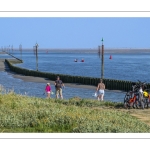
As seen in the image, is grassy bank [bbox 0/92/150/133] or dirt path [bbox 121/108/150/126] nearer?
grassy bank [bbox 0/92/150/133]

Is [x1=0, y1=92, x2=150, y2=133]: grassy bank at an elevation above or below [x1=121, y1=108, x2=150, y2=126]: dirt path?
above

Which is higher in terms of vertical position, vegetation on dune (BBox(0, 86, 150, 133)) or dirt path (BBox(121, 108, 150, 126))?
vegetation on dune (BBox(0, 86, 150, 133))

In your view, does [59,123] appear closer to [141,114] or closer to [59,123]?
[59,123]

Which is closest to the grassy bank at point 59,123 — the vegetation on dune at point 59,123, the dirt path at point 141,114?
the vegetation on dune at point 59,123

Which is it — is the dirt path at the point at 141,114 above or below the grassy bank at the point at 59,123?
below

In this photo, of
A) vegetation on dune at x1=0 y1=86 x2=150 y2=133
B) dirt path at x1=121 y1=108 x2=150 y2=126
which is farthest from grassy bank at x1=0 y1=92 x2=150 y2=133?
dirt path at x1=121 y1=108 x2=150 y2=126

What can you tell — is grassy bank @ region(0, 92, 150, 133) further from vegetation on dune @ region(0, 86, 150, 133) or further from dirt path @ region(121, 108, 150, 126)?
dirt path @ region(121, 108, 150, 126)

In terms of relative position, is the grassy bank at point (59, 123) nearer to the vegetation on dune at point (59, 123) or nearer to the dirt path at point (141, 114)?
the vegetation on dune at point (59, 123)

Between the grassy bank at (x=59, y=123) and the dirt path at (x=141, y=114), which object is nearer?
the grassy bank at (x=59, y=123)

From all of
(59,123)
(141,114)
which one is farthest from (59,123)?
(141,114)
